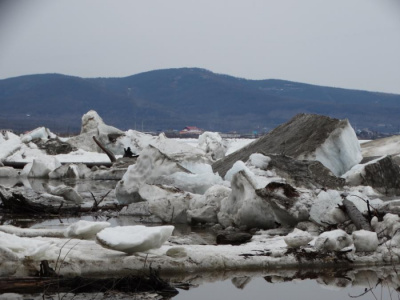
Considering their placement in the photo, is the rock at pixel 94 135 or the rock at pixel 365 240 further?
the rock at pixel 94 135

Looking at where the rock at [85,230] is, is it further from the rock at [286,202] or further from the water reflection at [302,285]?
the rock at [286,202]

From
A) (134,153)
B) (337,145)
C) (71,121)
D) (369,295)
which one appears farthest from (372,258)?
(71,121)

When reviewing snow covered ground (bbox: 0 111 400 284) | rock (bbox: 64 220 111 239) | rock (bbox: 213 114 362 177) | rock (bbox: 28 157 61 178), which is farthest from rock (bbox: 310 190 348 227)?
rock (bbox: 28 157 61 178)

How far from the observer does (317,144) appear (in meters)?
12.9

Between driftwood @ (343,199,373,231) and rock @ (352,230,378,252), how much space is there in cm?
42

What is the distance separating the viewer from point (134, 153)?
907 inches

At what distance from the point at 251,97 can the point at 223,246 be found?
7548 inches

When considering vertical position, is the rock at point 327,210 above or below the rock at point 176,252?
above

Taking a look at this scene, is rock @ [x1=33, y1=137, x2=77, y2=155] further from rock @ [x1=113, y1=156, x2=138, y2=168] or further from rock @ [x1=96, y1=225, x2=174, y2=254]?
rock @ [x1=96, y1=225, x2=174, y2=254]

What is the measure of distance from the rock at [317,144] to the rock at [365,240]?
6.36 m

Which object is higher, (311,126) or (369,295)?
(311,126)

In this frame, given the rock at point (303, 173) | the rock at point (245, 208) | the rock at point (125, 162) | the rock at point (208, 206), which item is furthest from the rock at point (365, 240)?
the rock at point (125, 162)

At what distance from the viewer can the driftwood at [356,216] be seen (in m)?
6.90

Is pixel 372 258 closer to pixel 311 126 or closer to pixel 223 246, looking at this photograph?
pixel 223 246
